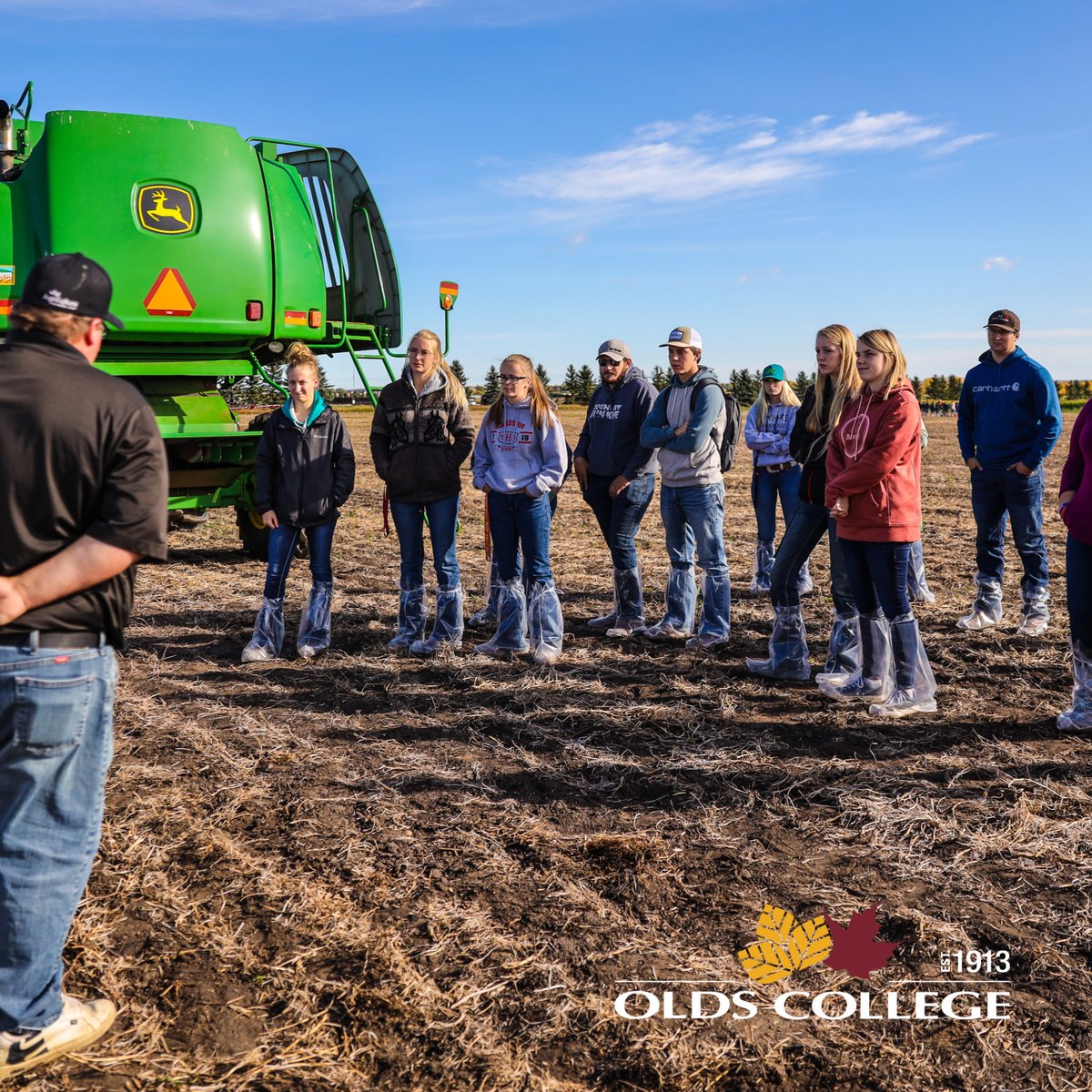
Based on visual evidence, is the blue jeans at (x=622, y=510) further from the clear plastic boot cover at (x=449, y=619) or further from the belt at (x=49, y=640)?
the belt at (x=49, y=640)

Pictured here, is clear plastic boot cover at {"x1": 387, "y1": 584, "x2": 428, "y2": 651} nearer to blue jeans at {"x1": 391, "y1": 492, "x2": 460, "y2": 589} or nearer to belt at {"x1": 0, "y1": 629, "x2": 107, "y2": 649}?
blue jeans at {"x1": 391, "y1": 492, "x2": 460, "y2": 589}

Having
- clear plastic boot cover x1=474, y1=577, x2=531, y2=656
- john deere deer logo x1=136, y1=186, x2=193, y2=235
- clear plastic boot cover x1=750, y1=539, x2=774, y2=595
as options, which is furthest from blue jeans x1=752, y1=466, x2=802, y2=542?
john deere deer logo x1=136, y1=186, x2=193, y2=235

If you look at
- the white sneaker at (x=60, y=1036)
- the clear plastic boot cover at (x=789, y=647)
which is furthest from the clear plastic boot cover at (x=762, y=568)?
the white sneaker at (x=60, y=1036)

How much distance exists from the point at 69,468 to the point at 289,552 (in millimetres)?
4292

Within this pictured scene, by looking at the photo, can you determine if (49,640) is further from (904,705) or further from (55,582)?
(904,705)

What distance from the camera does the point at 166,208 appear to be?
7.64 metres

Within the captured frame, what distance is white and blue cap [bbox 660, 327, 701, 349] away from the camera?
22.0ft

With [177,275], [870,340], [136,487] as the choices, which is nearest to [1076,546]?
[870,340]

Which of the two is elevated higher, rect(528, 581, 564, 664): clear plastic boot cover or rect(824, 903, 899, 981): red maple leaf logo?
rect(528, 581, 564, 664): clear plastic boot cover

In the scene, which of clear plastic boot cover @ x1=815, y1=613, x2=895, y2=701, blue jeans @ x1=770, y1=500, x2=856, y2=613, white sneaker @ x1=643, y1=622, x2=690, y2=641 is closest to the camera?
clear plastic boot cover @ x1=815, y1=613, x2=895, y2=701

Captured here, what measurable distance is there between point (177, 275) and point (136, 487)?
588 centimetres

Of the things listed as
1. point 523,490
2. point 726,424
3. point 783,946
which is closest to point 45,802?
point 783,946

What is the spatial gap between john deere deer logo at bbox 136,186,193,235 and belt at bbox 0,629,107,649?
600cm

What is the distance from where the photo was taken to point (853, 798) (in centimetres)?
423
